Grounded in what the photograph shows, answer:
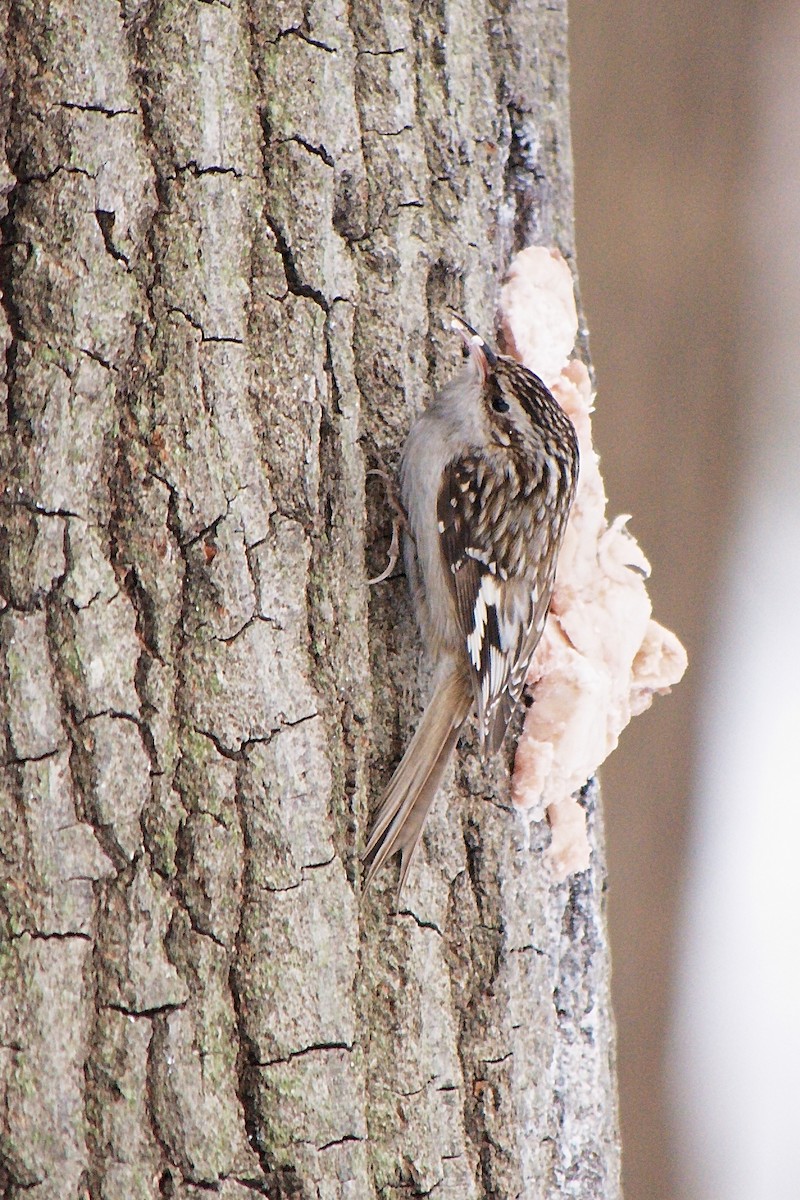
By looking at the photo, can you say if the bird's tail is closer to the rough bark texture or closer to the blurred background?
the rough bark texture

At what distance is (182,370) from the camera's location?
0.76 meters

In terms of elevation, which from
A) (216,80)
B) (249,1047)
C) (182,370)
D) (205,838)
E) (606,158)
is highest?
(606,158)

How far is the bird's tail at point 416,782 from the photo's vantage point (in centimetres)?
82

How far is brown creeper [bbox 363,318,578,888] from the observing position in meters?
0.85

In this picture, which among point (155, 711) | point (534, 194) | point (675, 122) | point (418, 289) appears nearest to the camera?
point (155, 711)

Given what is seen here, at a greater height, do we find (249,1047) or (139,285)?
(139,285)

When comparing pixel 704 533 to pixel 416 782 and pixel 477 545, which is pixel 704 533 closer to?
pixel 477 545

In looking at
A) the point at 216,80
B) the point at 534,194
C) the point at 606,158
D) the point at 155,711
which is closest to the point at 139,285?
the point at 216,80

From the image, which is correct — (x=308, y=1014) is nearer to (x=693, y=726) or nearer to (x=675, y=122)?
(x=693, y=726)

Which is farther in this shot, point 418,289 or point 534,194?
point 534,194

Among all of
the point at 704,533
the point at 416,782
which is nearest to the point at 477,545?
the point at 416,782

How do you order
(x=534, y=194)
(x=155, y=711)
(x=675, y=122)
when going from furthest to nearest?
(x=675, y=122) < (x=534, y=194) < (x=155, y=711)

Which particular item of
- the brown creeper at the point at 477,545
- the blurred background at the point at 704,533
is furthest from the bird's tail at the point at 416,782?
the blurred background at the point at 704,533

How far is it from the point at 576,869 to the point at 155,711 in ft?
1.45
